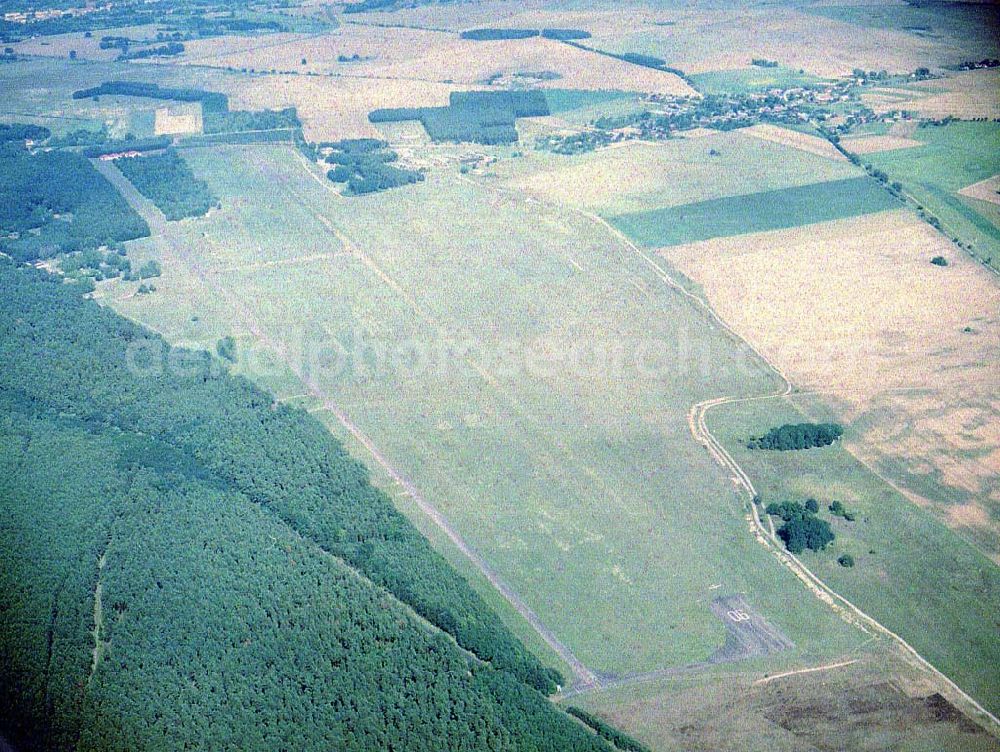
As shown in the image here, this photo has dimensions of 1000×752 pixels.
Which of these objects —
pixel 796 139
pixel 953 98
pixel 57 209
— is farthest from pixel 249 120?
pixel 953 98

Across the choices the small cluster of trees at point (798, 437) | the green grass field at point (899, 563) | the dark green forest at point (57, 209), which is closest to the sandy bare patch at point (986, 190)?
the small cluster of trees at point (798, 437)

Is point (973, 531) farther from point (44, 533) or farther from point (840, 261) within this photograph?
point (44, 533)

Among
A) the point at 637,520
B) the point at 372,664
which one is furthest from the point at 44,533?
the point at 637,520

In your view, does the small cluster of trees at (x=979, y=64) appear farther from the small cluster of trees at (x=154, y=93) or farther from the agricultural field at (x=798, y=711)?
the agricultural field at (x=798, y=711)

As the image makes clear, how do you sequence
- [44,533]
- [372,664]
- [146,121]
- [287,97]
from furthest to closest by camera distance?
[287,97], [146,121], [44,533], [372,664]

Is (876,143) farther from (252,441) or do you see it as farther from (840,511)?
(252,441)

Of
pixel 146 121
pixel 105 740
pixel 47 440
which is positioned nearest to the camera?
pixel 105 740
